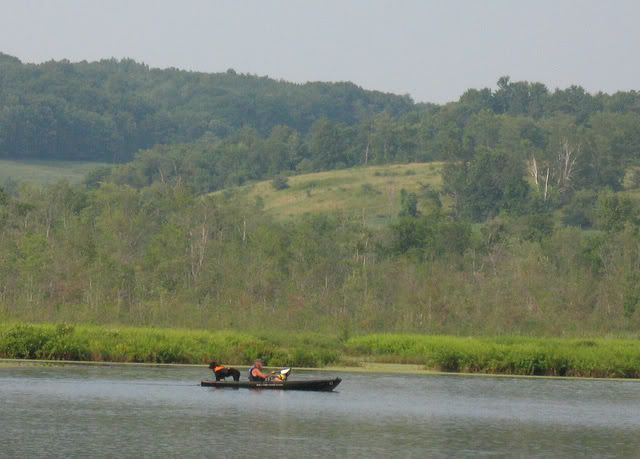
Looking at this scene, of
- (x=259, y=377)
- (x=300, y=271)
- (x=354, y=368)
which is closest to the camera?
(x=259, y=377)

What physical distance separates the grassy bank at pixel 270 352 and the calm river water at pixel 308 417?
5.50 ft

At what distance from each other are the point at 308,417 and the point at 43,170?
13917 cm

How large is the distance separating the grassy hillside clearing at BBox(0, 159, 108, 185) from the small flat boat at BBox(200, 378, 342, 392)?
117496 millimetres

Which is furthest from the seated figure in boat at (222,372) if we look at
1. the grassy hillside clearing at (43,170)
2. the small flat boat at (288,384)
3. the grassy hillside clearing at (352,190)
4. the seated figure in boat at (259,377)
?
the grassy hillside clearing at (43,170)

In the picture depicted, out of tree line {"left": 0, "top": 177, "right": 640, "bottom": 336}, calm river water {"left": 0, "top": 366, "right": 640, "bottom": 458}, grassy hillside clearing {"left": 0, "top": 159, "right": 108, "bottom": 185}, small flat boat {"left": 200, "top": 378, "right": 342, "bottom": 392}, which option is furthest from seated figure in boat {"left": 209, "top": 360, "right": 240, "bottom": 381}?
grassy hillside clearing {"left": 0, "top": 159, "right": 108, "bottom": 185}

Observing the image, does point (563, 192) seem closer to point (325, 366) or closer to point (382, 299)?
point (382, 299)

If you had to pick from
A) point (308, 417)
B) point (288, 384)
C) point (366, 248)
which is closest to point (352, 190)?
point (366, 248)

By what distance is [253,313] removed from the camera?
6253cm

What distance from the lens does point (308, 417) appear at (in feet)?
121

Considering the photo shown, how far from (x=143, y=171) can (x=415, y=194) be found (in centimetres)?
3596

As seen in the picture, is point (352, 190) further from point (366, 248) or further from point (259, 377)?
point (259, 377)

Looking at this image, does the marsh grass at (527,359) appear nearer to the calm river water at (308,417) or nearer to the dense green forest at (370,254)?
the calm river water at (308,417)

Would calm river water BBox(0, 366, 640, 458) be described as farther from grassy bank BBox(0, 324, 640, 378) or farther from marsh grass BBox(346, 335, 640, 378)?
marsh grass BBox(346, 335, 640, 378)

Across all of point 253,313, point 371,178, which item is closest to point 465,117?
point 371,178
